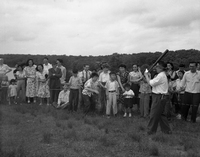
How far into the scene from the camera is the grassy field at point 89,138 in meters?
4.86

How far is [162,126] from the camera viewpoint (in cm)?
641

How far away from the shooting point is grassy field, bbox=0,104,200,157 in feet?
15.9

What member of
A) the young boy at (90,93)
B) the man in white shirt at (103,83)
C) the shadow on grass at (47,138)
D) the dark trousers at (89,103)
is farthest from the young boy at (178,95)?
the shadow on grass at (47,138)

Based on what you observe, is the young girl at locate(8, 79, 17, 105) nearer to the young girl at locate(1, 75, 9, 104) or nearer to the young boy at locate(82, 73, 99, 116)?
the young girl at locate(1, 75, 9, 104)

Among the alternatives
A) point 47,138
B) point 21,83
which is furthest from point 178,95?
point 21,83

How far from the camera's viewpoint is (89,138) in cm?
579

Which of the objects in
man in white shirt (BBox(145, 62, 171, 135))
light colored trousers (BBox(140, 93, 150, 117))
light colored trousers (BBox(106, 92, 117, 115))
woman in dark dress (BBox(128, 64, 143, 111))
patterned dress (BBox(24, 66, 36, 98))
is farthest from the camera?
patterned dress (BBox(24, 66, 36, 98))

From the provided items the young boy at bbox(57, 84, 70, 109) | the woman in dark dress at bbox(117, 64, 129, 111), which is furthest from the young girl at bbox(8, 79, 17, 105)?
the woman in dark dress at bbox(117, 64, 129, 111)

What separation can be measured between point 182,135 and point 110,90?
10.4ft

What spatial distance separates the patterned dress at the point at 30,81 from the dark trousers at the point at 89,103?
Answer: 10.5ft

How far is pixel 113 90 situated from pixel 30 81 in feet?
14.6

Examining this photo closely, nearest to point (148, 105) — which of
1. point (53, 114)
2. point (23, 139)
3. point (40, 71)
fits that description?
point (53, 114)

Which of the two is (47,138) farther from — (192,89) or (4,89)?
(4,89)

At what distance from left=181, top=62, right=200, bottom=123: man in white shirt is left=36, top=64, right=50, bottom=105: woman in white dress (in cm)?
592
